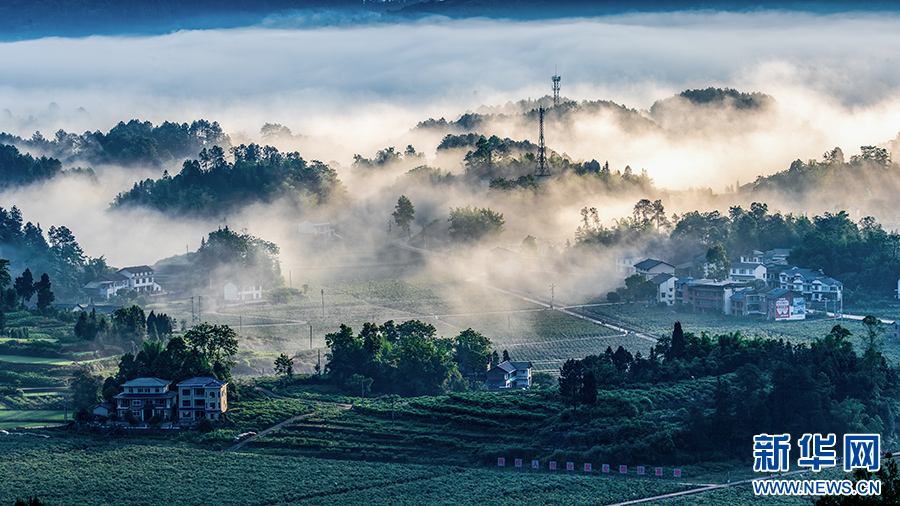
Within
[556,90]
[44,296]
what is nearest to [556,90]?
[556,90]

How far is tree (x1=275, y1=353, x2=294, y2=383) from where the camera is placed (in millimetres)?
38256

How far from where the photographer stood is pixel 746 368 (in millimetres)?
35312

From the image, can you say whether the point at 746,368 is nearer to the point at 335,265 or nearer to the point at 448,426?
the point at 448,426

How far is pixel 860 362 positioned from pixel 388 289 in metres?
23.2

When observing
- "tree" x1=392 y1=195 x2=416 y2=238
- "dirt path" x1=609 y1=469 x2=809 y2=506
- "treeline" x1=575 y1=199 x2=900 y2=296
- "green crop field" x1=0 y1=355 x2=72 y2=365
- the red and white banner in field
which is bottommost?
"dirt path" x1=609 y1=469 x2=809 y2=506

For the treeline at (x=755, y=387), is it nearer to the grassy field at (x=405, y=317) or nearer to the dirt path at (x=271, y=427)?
the grassy field at (x=405, y=317)

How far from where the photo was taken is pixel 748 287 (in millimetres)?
50000

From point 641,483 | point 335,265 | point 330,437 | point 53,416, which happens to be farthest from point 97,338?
point 641,483

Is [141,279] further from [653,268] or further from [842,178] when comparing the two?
[842,178]

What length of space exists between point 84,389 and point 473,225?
26300 millimetres

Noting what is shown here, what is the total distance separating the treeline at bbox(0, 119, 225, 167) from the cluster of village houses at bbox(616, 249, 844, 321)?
35.9 m

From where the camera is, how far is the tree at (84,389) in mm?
35594

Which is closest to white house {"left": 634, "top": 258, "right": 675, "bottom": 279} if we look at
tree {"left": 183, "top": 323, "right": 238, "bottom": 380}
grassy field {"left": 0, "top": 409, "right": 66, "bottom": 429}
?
tree {"left": 183, "top": 323, "right": 238, "bottom": 380}

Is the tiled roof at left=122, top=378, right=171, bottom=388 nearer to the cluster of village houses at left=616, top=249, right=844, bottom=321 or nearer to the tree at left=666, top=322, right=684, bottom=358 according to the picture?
the tree at left=666, top=322, right=684, bottom=358
